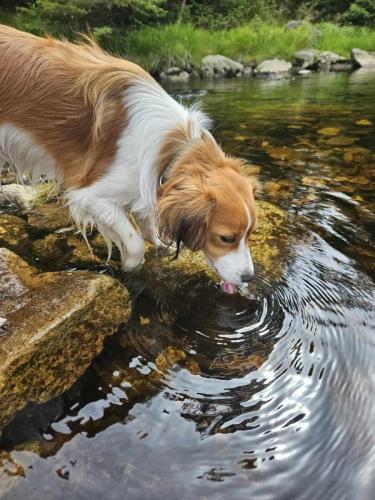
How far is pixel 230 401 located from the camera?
2.39 m

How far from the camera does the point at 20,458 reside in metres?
2.01

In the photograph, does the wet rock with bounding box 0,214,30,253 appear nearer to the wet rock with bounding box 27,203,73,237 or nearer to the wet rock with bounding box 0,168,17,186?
the wet rock with bounding box 27,203,73,237

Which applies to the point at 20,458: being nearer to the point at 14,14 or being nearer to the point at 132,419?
the point at 132,419

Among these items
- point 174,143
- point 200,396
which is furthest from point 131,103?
point 200,396

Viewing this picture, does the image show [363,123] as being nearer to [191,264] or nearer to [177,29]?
[191,264]

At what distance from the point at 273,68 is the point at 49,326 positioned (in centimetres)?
1627

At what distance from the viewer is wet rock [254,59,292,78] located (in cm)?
1638

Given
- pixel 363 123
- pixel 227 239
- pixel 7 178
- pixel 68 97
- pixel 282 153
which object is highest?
pixel 68 97

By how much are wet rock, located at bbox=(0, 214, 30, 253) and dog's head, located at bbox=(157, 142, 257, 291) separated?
54.8 inches

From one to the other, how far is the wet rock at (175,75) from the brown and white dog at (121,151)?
12.4 m

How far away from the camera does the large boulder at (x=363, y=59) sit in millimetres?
18219

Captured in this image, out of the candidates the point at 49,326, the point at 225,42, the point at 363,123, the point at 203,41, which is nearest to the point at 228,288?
the point at 49,326

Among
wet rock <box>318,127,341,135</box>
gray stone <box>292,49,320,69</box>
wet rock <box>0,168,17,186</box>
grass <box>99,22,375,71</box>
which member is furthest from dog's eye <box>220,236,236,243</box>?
gray stone <box>292,49,320,69</box>

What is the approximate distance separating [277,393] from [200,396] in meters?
0.39
